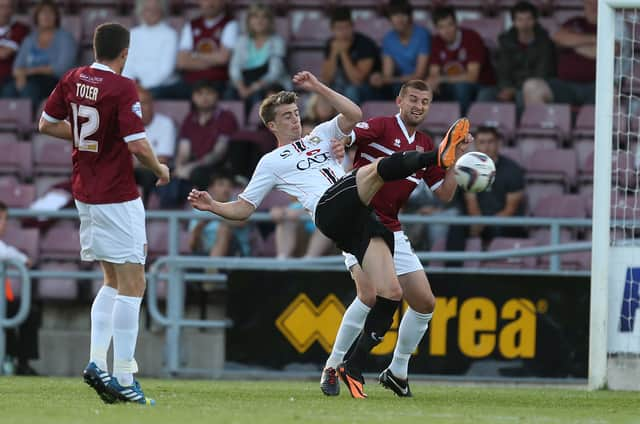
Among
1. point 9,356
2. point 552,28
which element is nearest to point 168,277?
point 9,356

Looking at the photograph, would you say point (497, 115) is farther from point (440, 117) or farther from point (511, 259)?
point (511, 259)

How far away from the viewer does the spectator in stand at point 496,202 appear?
40.2 feet

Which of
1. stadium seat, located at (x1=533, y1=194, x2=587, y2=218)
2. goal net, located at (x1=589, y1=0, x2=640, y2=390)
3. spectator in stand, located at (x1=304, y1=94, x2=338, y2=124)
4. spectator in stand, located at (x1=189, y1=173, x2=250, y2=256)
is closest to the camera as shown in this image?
goal net, located at (x1=589, y1=0, x2=640, y2=390)

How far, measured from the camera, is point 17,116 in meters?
14.3

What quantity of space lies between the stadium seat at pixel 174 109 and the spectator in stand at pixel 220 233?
1761 millimetres

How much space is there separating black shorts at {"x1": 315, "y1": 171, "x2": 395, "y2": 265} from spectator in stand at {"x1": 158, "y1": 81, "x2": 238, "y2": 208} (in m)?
4.99

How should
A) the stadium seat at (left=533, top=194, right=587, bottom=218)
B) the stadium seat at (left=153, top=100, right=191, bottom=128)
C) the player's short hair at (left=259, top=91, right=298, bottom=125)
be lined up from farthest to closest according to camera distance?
the stadium seat at (left=153, top=100, right=191, bottom=128) → the stadium seat at (left=533, top=194, right=587, bottom=218) → the player's short hair at (left=259, top=91, right=298, bottom=125)

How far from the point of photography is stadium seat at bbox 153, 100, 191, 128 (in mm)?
14117

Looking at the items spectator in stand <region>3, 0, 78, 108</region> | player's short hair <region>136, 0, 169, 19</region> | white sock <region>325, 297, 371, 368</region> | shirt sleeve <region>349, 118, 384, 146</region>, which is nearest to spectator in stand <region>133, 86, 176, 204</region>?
spectator in stand <region>3, 0, 78, 108</region>

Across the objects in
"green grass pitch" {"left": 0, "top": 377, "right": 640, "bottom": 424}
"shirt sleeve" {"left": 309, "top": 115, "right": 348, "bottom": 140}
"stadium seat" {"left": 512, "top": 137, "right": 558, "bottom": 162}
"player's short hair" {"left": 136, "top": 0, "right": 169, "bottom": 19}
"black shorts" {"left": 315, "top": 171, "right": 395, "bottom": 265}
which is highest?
"player's short hair" {"left": 136, "top": 0, "right": 169, "bottom": 19}

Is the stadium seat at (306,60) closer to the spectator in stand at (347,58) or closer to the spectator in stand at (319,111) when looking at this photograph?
the spectator in stand at (347,58)

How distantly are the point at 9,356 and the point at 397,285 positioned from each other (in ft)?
17.0

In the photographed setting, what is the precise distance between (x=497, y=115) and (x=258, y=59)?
2.56 meters

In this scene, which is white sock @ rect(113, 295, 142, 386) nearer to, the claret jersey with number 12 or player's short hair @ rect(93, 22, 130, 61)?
the claret jersey with number 12
